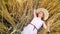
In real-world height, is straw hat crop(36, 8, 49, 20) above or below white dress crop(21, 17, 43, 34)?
above

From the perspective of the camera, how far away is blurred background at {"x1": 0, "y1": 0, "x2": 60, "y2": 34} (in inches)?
50.1

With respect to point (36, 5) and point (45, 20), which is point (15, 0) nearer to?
point (36, 5)

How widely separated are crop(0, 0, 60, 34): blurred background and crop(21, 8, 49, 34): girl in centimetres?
3

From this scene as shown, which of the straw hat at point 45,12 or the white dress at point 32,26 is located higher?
the straw hat at point 45,12

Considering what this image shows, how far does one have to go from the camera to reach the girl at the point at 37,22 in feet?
4.22

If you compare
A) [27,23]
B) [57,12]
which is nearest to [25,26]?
[27,23]

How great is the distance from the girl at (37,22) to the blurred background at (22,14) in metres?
0.03

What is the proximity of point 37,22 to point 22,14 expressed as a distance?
122mm

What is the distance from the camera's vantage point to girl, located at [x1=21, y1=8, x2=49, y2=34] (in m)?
1.29

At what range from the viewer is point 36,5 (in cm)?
134

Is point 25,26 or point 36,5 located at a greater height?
point 36,5

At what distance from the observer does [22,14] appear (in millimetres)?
1307

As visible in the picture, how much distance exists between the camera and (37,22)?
1.31m

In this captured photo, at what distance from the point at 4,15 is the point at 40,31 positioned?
11.2 inches
